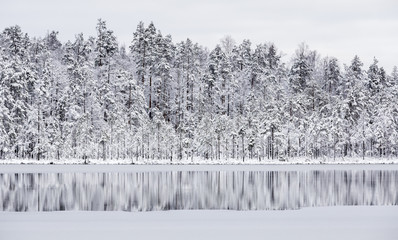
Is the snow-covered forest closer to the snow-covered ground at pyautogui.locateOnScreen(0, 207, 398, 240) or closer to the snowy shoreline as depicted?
the snowy shoreline

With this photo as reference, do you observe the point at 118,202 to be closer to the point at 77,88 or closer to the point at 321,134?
the point at 77,88

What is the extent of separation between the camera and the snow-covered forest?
81.4m

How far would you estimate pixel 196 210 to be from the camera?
26750 millimetres

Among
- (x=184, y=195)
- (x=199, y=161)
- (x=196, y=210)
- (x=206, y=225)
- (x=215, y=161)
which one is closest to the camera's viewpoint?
(x=206, y=225)

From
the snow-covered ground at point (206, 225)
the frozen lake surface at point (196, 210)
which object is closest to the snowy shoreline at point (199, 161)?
the frozen lake surface at point (196, 210)

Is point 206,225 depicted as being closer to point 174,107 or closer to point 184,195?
point 184,195

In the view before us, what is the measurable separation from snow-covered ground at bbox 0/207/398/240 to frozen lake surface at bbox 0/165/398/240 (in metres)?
0.03

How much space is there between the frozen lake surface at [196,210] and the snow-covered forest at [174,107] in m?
39.9

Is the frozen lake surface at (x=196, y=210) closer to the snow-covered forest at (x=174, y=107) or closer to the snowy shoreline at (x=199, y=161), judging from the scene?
the snowy shoreline at (x=199, y=161)

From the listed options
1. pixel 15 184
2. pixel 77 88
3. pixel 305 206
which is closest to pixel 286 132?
pixel 77 88

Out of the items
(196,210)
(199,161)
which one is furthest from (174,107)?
(196,210)

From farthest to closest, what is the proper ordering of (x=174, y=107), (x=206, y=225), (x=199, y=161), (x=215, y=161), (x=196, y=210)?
(x=174, y=107)
(x=199, y=161)
(x=215, y=161)
(x=196, y=210)
(x=206, y=225)

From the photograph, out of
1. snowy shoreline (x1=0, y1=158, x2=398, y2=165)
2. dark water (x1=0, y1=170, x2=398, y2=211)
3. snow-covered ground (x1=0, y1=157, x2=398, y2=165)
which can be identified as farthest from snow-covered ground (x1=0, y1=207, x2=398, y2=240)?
snow-covered ground (x1=0, y1=157, x2=398, y2=165)

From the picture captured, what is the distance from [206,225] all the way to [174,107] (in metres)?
79.0
